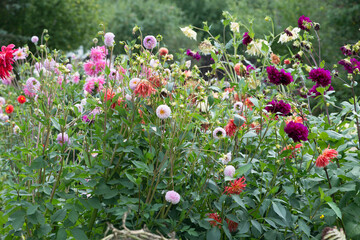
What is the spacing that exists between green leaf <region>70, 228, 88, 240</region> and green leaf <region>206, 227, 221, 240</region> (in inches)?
17.2

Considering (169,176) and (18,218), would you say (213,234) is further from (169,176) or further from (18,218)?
(18,218)

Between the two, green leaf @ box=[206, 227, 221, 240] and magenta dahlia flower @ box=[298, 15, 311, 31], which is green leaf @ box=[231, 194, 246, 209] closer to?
green leaf @ box=[206, 227, 221, 240]

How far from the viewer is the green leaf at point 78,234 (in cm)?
156

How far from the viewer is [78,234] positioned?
156 cm

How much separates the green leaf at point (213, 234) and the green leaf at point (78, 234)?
17.2 inches

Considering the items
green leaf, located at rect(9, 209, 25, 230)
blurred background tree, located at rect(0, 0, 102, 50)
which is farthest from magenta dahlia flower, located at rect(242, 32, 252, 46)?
blurred background tree, located at rect(0, 0, 102, 50)

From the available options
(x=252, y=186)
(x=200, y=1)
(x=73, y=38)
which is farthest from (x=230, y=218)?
(x=200, y=1)

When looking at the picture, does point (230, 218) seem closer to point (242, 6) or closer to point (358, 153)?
point (358, 153)

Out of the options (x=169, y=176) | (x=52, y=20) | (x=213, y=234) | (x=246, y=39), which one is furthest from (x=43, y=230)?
(x=52, y=20)

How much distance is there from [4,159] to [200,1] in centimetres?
1500

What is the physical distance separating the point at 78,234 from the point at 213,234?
0.48 m

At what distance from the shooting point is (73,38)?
37.2ft

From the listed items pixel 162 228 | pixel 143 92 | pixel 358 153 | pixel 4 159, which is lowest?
pixel 4 159

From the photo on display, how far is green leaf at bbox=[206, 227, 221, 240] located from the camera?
158 centimetres
